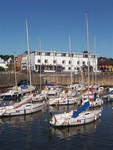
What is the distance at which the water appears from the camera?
27.0 metres

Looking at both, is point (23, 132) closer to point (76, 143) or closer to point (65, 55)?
point (76, 143)

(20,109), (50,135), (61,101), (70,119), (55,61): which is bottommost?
(50,135)

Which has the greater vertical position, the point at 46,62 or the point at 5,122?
the point at 46,62

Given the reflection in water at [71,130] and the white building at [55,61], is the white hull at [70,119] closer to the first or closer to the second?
the reflection in water at [71,130]

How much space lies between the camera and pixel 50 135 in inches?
1203

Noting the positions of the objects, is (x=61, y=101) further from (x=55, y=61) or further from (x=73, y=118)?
(x=55, y=61)

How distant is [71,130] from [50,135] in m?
3.09

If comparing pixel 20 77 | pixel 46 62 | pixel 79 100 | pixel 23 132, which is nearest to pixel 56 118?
pixel 23 132

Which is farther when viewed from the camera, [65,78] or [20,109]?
[65,78]

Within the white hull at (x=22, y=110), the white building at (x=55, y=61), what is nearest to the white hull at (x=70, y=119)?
the white hull at (x=22, y=110)

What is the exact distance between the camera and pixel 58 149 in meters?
26.0

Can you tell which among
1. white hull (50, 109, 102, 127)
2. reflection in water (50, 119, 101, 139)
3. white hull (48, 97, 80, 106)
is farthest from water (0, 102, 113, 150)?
white hull (48, 97, 80, 106)

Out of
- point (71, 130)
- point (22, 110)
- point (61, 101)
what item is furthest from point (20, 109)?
point (61, 101)

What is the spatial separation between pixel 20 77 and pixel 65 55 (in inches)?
2005
